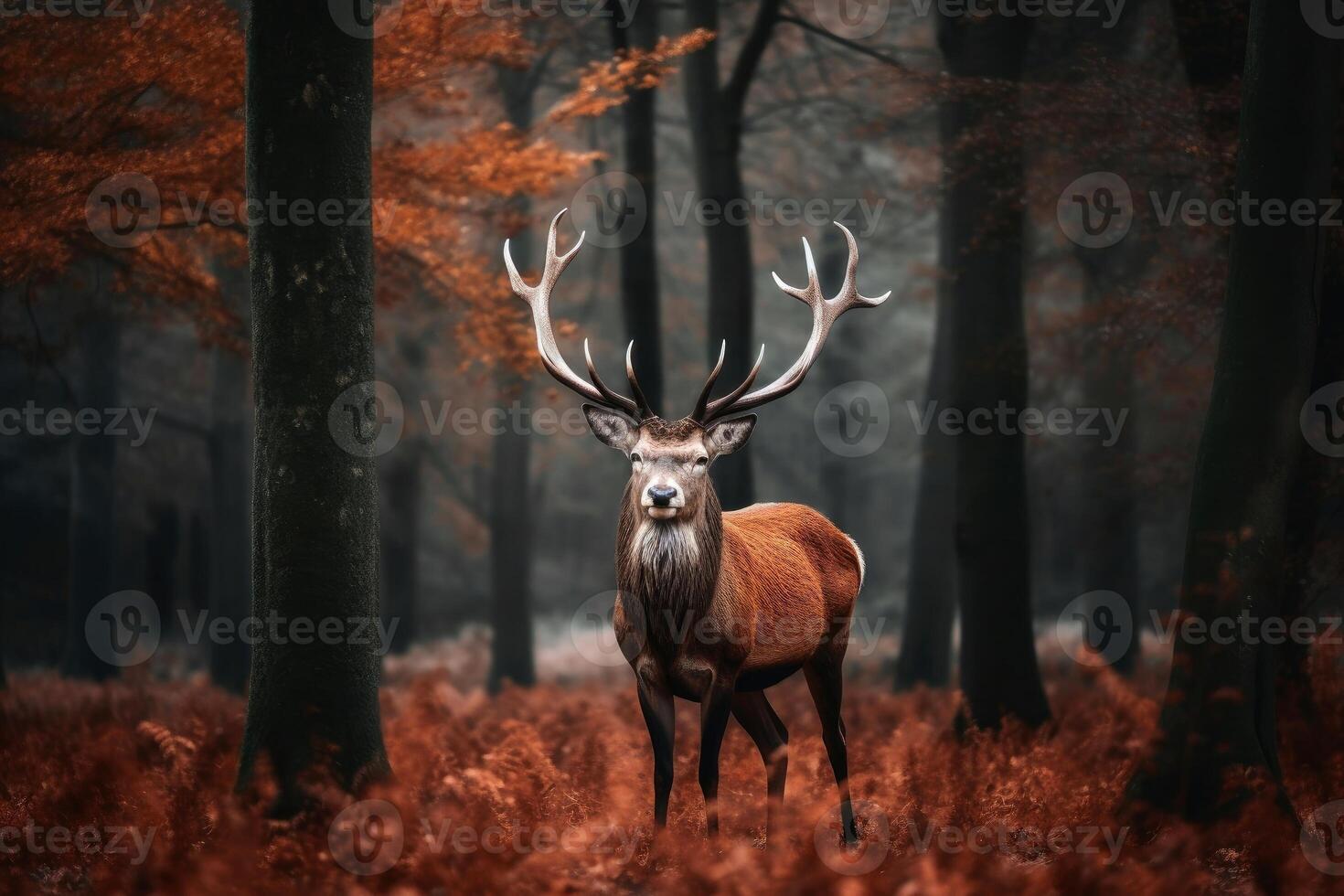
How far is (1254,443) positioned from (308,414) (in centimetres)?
496

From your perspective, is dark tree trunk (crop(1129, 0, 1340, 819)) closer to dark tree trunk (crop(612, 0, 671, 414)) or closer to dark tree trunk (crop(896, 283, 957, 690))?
dark tree trunk (crop(612, 0, 671, 414))

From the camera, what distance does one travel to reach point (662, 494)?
6480 millimetres

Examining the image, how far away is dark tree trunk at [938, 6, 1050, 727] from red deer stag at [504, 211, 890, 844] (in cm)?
329

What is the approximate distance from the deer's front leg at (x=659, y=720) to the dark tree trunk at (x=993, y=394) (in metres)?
4.60

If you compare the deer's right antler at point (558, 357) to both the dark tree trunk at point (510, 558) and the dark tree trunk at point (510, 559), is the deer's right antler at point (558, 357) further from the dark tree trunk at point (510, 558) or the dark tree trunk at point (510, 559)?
the dark tree trunk at point (510, 558)

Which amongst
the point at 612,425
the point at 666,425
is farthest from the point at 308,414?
the point at 666,425

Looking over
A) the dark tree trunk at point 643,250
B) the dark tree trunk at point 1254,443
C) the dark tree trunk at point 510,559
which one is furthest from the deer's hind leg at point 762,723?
the dark tree trunk at point 510,559

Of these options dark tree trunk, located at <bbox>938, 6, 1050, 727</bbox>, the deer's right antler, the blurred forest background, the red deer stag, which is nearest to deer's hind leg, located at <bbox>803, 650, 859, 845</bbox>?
the red deer stag

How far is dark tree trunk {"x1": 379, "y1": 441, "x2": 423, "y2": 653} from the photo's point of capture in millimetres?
21391

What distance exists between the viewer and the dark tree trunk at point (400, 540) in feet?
70.2

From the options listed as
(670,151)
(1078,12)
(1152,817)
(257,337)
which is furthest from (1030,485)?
(257,337)

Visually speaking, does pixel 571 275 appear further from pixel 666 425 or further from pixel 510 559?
pixel 666 425

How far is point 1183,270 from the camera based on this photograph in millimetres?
11156

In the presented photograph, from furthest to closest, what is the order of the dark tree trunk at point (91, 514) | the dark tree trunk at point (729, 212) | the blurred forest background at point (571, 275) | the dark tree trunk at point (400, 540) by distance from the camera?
the dark tree trunk at point (400, 540) < the dark tree trunk at point (91, 514) < the dark tree trunk at point (729, 212) < the blurred forest background at point (571, 275)
